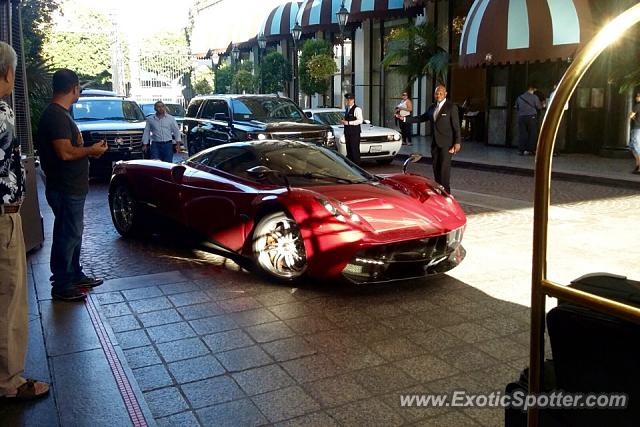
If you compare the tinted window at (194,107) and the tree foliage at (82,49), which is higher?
the tree foliage at (82,49)

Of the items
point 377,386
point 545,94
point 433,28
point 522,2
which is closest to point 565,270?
point 377,386

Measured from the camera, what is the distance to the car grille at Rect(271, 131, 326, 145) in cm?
1409

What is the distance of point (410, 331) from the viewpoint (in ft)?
15.9

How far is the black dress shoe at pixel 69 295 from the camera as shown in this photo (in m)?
5.54

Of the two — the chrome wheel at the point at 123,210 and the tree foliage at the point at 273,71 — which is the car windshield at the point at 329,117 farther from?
the tree foliage at the point at 273,71

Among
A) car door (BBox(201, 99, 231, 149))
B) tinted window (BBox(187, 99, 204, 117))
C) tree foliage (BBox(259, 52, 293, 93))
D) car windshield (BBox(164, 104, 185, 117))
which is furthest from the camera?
tree foliage (BBox(259, 52, 293, 93))

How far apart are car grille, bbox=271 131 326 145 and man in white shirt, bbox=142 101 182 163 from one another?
7.80 feet

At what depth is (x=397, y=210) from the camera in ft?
19.0

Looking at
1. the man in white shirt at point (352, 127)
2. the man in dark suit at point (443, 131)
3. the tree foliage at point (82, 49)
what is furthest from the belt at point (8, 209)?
the tree foliage at point (82, 49)

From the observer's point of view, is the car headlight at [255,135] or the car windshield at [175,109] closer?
the car headlight at [255,135]

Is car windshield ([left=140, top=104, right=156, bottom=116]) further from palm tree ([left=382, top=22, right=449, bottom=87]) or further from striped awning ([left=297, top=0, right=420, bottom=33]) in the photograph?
palm tree ([left=382, top=22, right=449, bottom=87])

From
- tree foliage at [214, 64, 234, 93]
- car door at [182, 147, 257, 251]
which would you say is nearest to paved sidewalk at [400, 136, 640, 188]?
car door at [182, 147, 257, 251]

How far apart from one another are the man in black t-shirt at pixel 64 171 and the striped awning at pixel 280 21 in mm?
25962

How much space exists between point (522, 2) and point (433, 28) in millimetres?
6402
